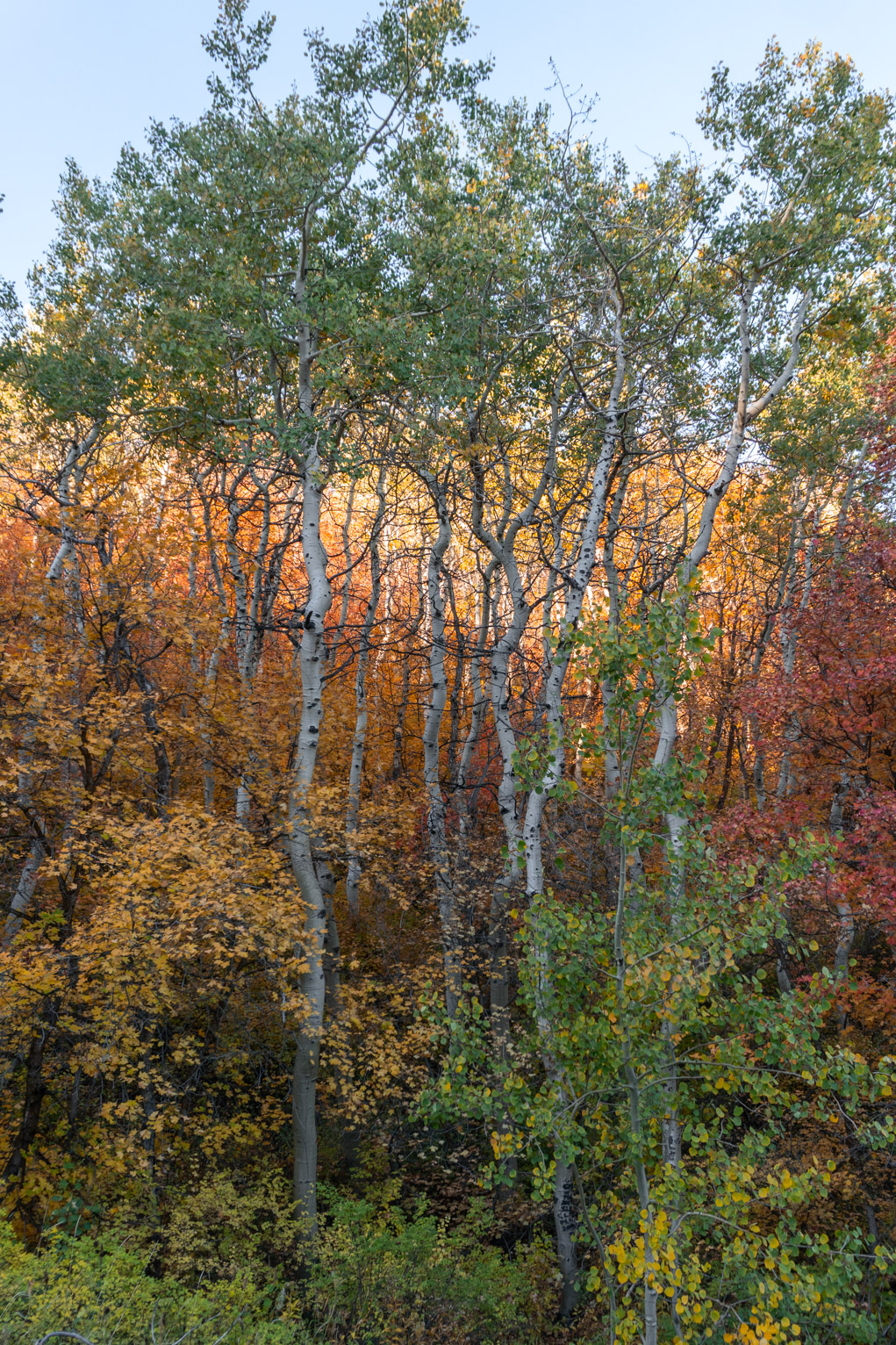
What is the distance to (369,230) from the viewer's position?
34.9 ft

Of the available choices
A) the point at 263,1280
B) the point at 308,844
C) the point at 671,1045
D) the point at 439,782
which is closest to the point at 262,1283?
the point at 263,1280

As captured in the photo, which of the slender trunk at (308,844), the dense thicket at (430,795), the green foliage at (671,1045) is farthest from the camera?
the slender trunk at (308,844)

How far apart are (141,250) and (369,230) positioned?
348 cm

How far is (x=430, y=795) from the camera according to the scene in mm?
11992

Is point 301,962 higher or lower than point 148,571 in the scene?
lower

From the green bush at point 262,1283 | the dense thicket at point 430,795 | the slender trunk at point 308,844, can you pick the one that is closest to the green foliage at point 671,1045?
the dense thicket at point 430,795

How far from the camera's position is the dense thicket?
223 inches

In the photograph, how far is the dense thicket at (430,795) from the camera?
5.66m

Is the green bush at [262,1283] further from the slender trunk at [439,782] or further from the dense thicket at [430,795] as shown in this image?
the slender trunk at [439,782]

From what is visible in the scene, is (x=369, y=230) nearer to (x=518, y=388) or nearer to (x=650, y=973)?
(x=518, y=388)

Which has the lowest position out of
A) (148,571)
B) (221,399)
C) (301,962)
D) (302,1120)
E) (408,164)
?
(302,1120)

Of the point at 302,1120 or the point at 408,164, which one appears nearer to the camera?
the point at 302,1120

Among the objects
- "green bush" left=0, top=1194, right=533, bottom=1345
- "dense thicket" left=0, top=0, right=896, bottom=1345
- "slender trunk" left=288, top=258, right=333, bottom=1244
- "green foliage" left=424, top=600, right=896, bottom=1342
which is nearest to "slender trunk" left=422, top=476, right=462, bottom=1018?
"dense thicket" left=0, top=0, right=896, bottom=1345

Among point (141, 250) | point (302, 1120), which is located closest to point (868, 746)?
point (302, 1120)
